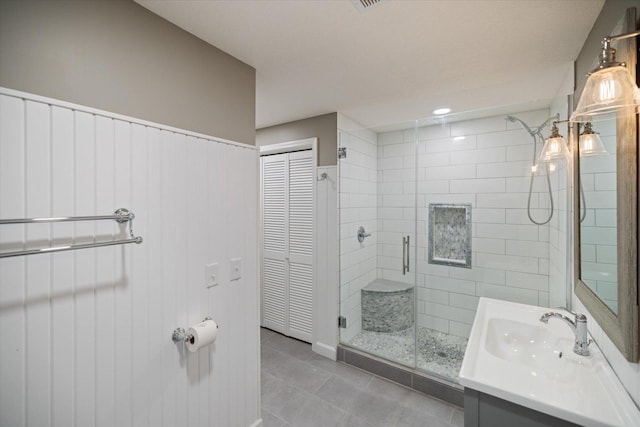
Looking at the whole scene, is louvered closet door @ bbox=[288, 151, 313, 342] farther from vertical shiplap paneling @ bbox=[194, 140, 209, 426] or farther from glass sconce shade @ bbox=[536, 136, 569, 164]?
glass sconce shade @ bbox=[536, 136, 569, 164]

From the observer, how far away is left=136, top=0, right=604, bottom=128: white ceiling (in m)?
1.30

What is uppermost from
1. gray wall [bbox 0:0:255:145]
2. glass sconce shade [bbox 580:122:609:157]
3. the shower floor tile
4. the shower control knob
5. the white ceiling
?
the white ceiling

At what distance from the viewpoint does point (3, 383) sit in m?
0.90

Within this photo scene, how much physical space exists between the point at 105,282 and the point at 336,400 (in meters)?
1.84

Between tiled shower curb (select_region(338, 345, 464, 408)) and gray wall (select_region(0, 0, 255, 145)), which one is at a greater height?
gray wall (select_region(0, 0, 255, 145))

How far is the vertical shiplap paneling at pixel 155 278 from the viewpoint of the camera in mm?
1288

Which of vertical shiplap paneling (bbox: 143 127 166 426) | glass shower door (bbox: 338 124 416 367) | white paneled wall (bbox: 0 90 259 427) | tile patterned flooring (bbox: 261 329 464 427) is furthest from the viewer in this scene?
Answer: glass shower door (bbox: 338 124 416 367)

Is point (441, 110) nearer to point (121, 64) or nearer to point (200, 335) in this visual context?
point (121, 64)

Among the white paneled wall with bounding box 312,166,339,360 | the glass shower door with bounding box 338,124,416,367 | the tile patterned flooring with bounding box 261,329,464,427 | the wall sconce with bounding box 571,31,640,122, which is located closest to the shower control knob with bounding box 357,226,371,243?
the glass shower door with bounding box 338,124,416,367

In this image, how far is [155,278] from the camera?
1312 millimetres

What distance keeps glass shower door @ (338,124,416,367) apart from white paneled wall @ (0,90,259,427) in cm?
134

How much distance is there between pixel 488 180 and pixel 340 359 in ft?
7.28

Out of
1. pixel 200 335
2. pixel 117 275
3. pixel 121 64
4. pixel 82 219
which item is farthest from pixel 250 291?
pixel 121 64

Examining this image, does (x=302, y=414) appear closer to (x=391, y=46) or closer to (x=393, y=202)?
(x=393, y=202)
